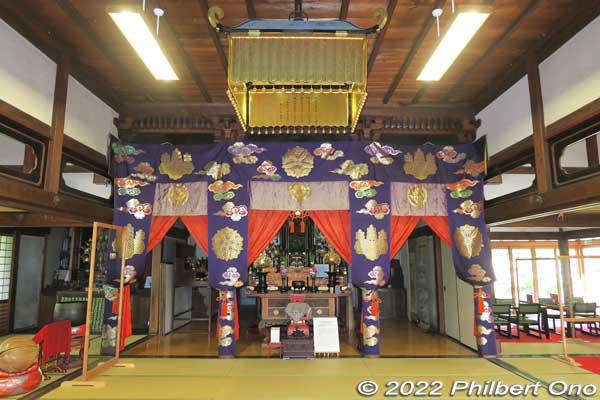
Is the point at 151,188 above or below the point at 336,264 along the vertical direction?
above

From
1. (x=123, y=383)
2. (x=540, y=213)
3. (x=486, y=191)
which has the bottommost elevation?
(x=123, y=383)

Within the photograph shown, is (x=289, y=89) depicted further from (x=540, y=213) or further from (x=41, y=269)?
(x=41, y=269)

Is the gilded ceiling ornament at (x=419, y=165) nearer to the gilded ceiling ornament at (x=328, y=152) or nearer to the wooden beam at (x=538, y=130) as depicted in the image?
the gilded ceiling ornament at (x=328, y=152)

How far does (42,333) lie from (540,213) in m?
5.74

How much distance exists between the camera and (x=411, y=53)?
425 centimetres

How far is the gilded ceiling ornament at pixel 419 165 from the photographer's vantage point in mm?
5605

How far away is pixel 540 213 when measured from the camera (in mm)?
4379

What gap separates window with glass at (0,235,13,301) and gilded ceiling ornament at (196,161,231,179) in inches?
187

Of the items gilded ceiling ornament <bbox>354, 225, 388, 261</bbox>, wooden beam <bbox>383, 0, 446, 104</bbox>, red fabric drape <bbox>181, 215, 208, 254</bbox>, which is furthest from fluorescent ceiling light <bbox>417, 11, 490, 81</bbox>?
red fabric drape <bbox>181, 215, 208, 254</bbox>

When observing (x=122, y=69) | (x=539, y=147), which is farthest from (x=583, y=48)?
(x=122, y=69)

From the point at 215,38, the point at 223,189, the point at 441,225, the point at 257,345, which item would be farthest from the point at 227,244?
the point at 441,225

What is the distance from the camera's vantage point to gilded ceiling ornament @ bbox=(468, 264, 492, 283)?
533 cm

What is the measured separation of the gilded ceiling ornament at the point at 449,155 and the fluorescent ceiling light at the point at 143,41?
3785 mm

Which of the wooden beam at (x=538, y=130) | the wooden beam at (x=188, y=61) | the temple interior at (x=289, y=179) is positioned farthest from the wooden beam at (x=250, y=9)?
the wooden beam at (x=538, y=130)
